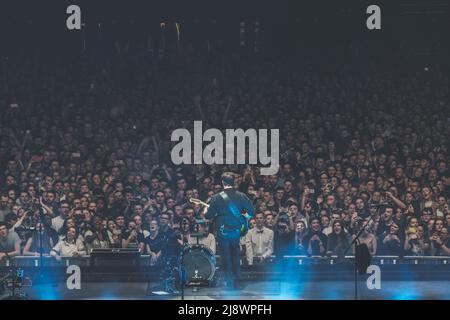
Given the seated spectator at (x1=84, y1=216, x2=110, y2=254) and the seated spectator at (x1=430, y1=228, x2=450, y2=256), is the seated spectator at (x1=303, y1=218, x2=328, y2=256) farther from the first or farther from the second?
the seated spectator at (x1=84, y1=216, x2=110, y2=254)

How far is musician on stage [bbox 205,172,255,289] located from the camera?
46.2 ft

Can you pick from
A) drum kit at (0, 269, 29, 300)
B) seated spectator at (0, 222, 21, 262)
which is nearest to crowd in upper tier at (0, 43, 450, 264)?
seated spectator at (0, 222, 21, 262)

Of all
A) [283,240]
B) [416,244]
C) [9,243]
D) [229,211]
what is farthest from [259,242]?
[9,243]

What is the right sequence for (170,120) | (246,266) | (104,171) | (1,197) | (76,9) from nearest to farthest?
(246,266) < (1,197) < (104,171) < (170,120) < (76,9)

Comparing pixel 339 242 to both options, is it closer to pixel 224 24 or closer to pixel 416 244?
pixel 416 244

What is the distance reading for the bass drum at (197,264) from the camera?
14016 mm

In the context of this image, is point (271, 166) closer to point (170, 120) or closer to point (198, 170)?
point (198, 170)

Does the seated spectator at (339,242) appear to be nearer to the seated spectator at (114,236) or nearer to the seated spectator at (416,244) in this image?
the seated spectator at (416,244)

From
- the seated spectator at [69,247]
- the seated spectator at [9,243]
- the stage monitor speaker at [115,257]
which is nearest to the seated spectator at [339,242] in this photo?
the stage monitor speaker at [115,257]

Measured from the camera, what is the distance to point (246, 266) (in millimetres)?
15453

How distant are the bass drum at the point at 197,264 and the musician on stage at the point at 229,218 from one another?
0.20m
